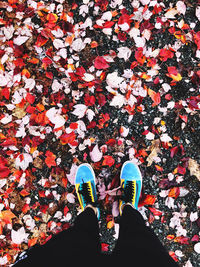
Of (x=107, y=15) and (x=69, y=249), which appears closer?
(x=69, y=249)

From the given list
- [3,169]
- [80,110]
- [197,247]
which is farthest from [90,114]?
[197,247]

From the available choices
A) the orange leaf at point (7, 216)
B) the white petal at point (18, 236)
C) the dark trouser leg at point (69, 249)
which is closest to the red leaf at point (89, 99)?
the dark trouser leg at point (69, 249)

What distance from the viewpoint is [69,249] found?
165cm

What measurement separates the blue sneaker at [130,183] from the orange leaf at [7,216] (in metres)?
1.12

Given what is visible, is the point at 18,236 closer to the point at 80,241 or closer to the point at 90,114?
the point at 80,241

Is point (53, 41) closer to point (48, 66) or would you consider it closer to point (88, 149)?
point (48, 66)

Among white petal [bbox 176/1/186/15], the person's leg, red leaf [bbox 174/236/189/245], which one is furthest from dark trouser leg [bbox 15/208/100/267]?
white petal [bbox 176/1/186/15]

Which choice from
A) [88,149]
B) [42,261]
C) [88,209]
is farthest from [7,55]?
[42,261]

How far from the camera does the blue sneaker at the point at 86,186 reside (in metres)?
2.27

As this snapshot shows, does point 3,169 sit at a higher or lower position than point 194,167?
higher

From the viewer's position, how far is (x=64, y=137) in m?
2.35

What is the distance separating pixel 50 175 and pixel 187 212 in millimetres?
1472

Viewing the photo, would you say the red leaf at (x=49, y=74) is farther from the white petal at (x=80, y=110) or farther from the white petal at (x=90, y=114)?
the white petal at (x=90, y=114)

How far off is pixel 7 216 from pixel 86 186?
872mm
